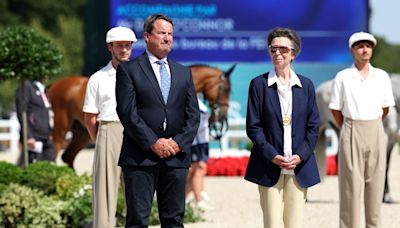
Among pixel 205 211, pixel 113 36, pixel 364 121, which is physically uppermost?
pixel 113 36

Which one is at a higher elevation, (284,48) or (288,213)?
(284,48)

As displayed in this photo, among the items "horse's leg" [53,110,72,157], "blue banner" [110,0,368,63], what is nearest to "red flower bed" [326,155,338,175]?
"blue banner" [110,0,368,63]

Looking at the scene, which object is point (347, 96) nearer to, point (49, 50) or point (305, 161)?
point (305, 161)

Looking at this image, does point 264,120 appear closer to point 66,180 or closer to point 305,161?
point 305,161

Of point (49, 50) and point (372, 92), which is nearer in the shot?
point (372, 92)

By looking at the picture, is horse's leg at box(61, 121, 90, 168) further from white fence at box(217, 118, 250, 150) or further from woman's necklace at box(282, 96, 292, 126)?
white fence at box(217, 118, 250, 150)

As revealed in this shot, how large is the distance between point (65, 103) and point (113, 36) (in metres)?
7.92

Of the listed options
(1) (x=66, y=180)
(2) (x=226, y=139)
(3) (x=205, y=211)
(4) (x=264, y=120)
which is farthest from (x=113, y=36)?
(2) (x=226, y=139)

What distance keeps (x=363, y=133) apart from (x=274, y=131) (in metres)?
1.44

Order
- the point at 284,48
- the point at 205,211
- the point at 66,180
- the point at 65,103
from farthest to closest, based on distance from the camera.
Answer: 1. the point at 65,103
2. the point at 205,211
3. the point at 66,180
4. the point at 284,48

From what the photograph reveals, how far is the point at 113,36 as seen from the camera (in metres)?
9.38

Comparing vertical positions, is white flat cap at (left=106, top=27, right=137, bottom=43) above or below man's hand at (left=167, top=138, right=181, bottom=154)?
above

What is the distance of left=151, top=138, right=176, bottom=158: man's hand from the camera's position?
26.2 ft

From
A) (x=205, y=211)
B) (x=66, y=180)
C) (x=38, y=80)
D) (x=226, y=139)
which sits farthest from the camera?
(x=226, y=139)
